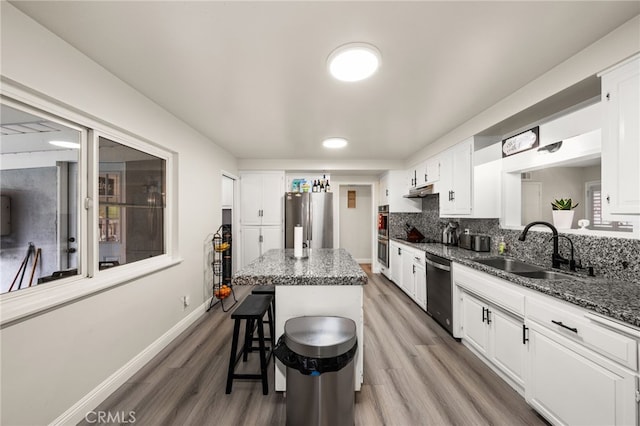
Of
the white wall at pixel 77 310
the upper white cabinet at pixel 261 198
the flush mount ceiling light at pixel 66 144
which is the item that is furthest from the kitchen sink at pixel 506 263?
the flush mount ceiling light at pixel 66 144

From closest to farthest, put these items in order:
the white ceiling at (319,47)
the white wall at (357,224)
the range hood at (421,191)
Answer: the white ceiling at (319,47)
the range hood at (421,191)
the white wall at (357,224)

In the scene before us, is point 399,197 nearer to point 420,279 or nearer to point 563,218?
point 420,279

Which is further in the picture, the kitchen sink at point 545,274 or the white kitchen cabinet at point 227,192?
the white kitchen cabinet at point 227,192

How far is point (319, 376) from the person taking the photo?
4.40ft

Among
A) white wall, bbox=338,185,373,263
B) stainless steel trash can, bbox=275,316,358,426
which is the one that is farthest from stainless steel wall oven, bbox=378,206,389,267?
stainless steel trash can, bbox=275,316,358,426

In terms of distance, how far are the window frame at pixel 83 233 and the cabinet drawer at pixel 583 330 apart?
118 inches

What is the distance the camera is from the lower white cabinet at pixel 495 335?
5.68ft

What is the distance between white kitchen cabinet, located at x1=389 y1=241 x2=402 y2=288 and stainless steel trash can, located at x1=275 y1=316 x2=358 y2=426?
9.68 feet

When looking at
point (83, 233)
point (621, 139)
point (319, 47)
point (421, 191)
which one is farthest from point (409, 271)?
point (83, 233)

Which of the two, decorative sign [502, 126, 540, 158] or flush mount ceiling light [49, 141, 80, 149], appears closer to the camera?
flush mount ceiling light [49, 141, 80, 149]

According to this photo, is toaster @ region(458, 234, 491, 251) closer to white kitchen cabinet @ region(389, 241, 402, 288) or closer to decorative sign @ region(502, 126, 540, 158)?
decorative sign @ region(502, 126, 540, 158)

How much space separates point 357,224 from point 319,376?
17.2 feet

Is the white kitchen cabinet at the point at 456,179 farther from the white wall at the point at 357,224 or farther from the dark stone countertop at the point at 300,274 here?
the white wall at the point at 357,224

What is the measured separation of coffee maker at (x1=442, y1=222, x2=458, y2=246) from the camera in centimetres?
342
